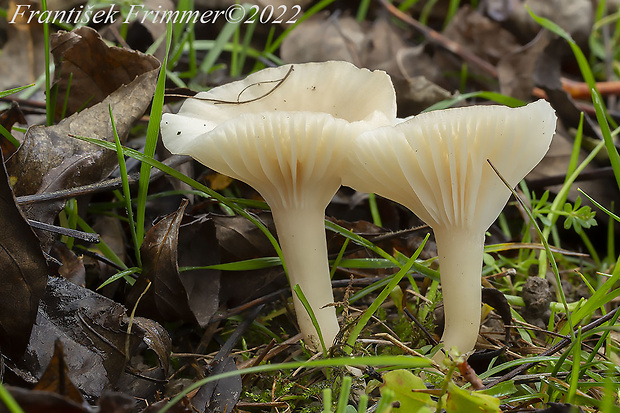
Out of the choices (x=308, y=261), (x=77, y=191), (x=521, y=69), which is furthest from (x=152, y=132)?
(x=521, y=69)

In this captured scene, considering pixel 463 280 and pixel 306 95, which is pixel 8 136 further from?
pixel 463 280

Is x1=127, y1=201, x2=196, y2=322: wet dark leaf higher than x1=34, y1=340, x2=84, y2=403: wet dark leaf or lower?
lower

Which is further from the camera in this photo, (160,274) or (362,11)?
(362,11)

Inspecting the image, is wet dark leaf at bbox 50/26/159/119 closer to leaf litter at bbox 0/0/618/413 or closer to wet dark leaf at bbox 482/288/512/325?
leaf litter at bbox 0/0/618/413

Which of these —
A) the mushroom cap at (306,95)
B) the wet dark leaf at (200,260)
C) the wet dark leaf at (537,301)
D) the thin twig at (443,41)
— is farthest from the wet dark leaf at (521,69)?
the wet dark leaf at (200,260)

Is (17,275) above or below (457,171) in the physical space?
below

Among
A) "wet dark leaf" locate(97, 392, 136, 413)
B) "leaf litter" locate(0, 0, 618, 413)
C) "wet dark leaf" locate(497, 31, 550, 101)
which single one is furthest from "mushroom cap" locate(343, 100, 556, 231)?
"wet dark leaf" locate(497, 31, 550, 101)
